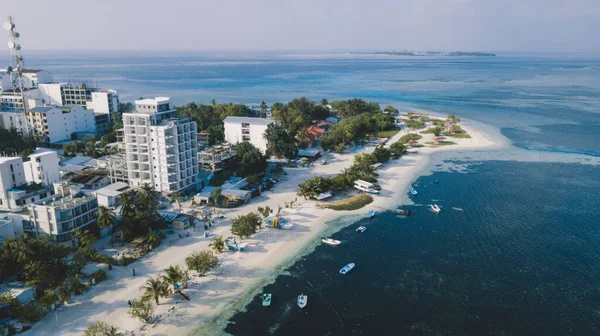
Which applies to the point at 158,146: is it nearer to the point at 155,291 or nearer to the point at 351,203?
the point at 155,291

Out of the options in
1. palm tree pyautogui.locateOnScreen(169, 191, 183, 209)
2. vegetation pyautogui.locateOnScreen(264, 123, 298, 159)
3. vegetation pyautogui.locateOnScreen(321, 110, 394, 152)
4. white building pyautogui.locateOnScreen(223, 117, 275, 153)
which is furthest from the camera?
vegetation pyautogui.locateOnScreen(321, 110, 394, 152)

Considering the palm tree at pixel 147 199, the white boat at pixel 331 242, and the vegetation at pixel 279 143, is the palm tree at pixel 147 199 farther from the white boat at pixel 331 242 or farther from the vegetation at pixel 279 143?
the vegetation at pixel 279 143

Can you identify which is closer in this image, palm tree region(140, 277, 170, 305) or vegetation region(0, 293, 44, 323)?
vegetation region(0, 293, 44, 323)

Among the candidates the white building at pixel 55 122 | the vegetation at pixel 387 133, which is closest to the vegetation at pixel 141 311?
the white building at pixel 55 122

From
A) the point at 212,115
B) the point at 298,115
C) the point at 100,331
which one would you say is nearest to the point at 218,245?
the point at 100,331

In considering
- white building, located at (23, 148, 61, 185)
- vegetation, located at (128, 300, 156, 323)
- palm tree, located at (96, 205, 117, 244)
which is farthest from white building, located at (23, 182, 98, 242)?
vegetation, located at (128, 300, 156, 323)

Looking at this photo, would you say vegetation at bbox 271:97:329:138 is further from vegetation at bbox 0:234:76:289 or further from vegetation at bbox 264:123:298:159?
vegetation at bbox 0:234:76:289
